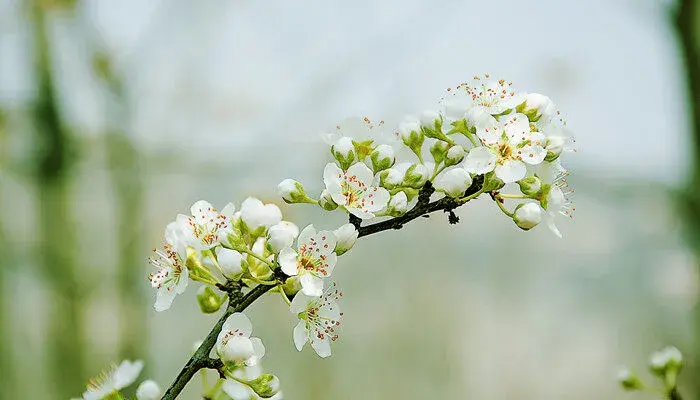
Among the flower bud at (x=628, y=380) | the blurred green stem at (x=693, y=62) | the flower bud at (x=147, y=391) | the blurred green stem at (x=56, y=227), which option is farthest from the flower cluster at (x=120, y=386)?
the blurred green stem at (x=56, y=227)

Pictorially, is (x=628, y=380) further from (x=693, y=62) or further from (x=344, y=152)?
(x=693, y=62)

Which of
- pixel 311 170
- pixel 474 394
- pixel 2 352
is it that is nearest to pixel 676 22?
pixel 311 170

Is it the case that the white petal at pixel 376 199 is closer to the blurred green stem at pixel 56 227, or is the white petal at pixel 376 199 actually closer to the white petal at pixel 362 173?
the white petal at pixel 362 173

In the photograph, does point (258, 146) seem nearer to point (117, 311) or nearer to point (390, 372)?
point (117, 311)

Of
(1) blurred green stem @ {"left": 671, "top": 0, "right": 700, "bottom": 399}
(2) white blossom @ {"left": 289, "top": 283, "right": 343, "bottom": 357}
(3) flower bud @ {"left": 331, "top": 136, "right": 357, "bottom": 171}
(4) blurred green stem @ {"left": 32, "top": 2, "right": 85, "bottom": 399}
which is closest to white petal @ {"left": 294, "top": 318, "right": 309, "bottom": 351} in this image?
(2) white blossom @ {"left": 289, "top": 283, "right": 343, "bottom": 357}

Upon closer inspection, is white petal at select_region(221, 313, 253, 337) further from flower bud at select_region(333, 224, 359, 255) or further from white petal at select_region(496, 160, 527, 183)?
white petal at select_region(496, 160, 527, 183)

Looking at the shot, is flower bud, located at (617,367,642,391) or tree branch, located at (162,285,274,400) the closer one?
tree branch, located at (162,285,274,400)

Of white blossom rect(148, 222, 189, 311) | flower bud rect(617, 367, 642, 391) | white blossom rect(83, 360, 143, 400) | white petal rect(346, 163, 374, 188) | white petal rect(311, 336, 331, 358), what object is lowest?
flower bud rect(617, 367, 642, 391)

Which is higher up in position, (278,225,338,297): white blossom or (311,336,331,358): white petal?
(278,225,338,297): white blossom
